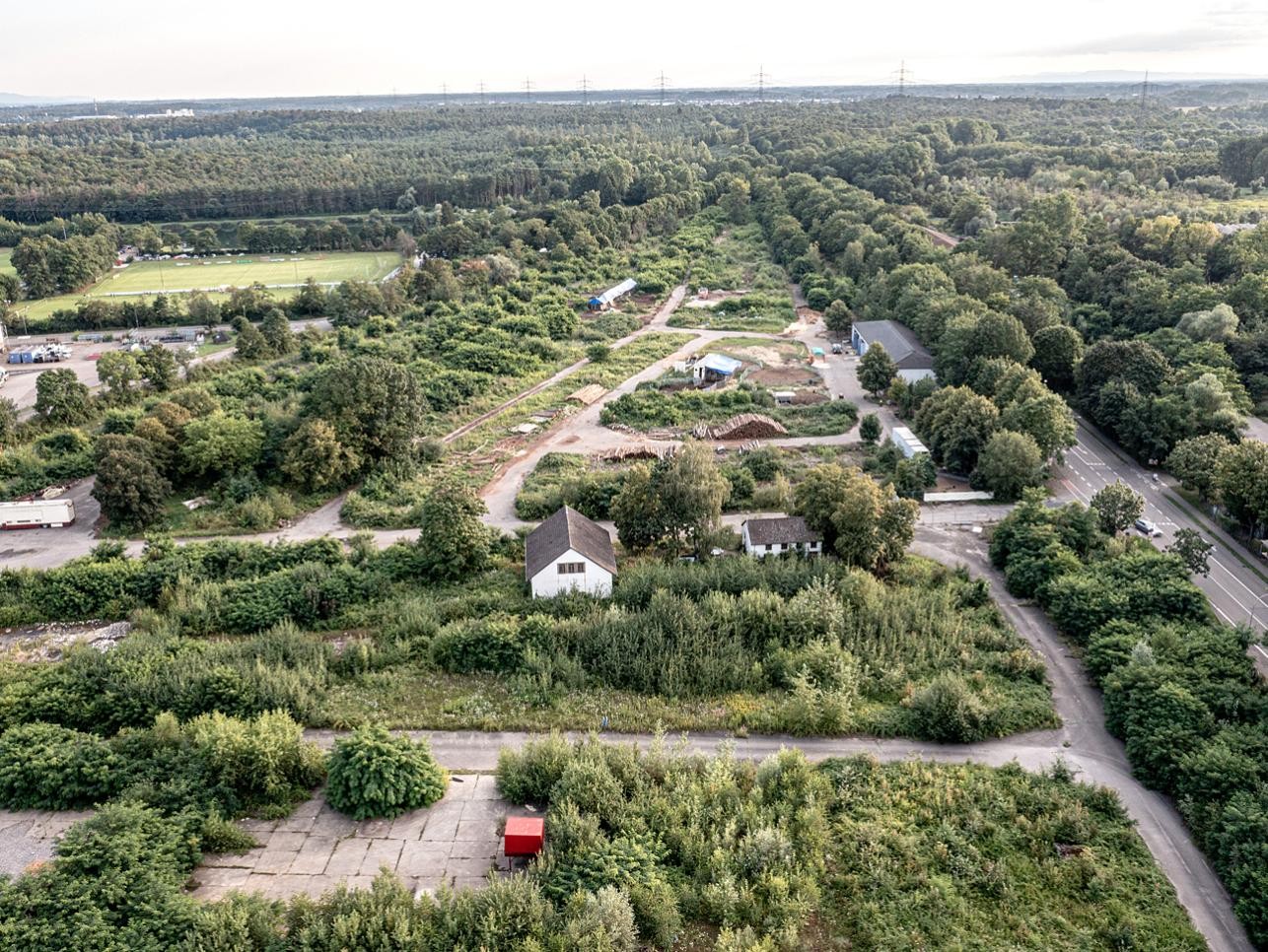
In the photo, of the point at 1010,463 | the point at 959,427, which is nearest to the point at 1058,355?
the point at 959,427

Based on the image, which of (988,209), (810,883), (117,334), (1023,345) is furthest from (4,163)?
(810,883)

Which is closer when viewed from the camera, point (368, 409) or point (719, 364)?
point (368, 409)

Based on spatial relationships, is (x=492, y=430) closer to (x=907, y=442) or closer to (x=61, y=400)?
(x=907, y=442)

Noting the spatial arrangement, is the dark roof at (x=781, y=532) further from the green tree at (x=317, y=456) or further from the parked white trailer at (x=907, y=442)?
the green tree at (x=317, y=456)

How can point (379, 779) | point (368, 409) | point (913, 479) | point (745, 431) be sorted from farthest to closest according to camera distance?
point (745, 431) < point (368, 409) < point (913, 479) < point (379, 779)

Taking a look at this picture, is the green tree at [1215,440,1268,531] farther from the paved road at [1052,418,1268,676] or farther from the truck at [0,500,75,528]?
the truck at [0,500,75,528]

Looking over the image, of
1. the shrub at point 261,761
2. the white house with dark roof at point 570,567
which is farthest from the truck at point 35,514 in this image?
the white house with dark roof at point 570,567

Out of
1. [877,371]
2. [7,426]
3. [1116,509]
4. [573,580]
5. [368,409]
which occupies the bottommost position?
[573,580]
